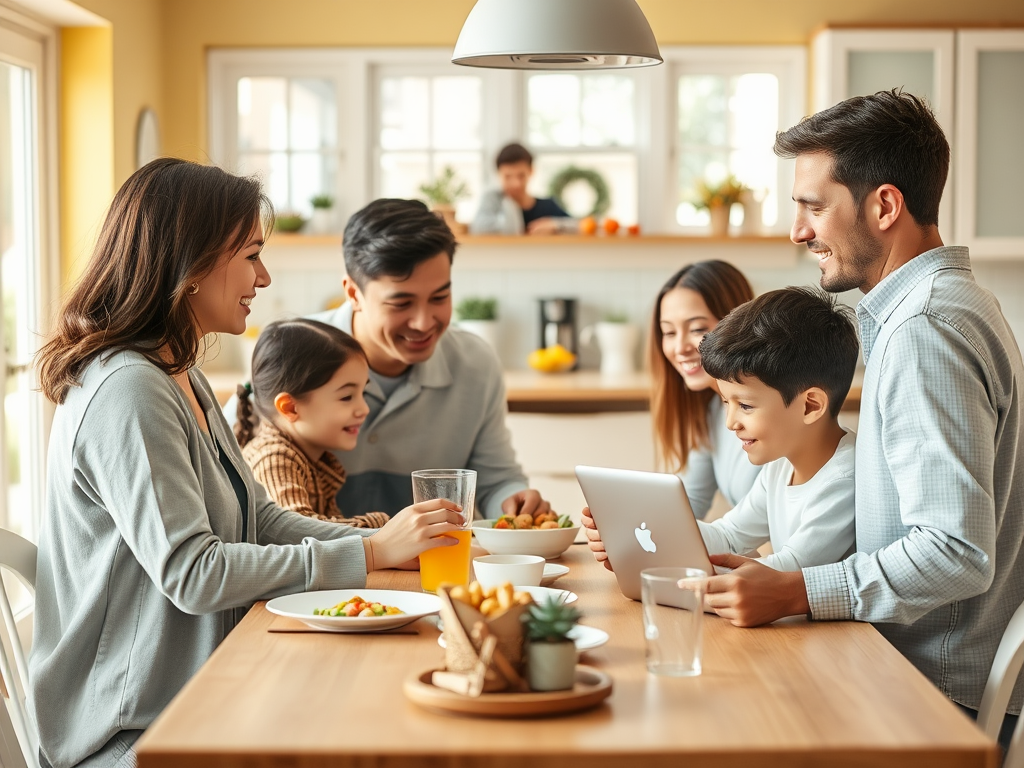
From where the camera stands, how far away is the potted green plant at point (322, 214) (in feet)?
15.4

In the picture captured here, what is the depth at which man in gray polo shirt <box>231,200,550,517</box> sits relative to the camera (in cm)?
235

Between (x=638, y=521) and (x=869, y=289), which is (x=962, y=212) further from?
(x=638, y=521)

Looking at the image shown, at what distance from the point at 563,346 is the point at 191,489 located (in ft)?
11.0

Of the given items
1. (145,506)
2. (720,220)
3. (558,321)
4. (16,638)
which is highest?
(720,220)

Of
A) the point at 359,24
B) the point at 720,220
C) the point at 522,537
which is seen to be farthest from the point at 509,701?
the point at 359,24

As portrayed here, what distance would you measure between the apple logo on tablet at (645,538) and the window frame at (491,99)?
3351 millimetres

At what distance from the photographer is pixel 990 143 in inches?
170

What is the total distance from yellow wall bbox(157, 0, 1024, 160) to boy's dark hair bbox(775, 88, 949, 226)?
306 cm

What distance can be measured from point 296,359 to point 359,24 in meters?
2.80

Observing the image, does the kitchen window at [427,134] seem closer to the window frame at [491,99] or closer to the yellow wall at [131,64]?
the window frame at [491,99]

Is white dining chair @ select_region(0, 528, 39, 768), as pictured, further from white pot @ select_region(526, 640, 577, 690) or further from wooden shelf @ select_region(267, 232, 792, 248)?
wooden shelf @ select_region(267, 232, 792, 248)

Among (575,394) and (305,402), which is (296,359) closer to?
(305,402)

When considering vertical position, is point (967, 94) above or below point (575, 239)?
above

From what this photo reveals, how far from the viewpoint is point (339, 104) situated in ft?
15.4
